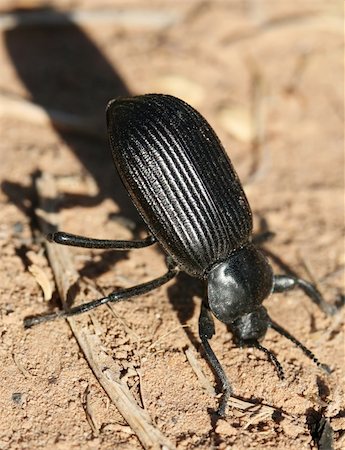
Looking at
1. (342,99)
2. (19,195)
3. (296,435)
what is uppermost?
Result: (342,99)

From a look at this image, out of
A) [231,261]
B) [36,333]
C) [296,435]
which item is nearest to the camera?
[296,435]

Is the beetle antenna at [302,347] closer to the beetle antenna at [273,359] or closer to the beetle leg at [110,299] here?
the beetle antenna at [273,359]

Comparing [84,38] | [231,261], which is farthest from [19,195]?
[84,38]

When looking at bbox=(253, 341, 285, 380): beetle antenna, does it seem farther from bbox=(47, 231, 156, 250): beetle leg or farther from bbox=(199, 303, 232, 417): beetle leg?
bbox=(47, 231, 156, 250): beetle leg

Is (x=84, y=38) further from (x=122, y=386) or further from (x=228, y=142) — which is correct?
(x=122, y=386)

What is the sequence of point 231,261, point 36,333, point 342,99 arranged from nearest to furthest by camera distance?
1. point 36,333
2. point 231,261
3. point 342,99

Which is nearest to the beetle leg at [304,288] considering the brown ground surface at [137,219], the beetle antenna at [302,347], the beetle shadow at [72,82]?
the brown ground surface at [137,219]

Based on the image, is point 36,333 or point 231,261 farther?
point 231,261
